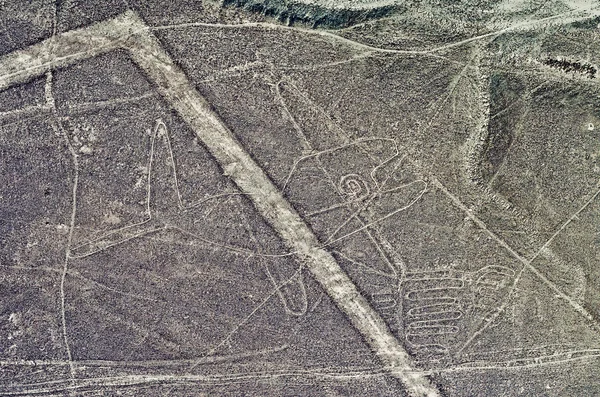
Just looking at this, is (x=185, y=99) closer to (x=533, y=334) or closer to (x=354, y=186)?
(x=354, y=186)

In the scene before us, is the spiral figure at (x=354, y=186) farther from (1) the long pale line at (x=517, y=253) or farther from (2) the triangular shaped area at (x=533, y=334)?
(2) the triangular shaped area at (x=533, y=334)

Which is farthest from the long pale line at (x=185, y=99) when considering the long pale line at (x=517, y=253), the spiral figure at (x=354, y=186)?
the long pale line at (x=517, y=253)

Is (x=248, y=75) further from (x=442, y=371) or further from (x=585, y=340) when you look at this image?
(x=585, y=340)

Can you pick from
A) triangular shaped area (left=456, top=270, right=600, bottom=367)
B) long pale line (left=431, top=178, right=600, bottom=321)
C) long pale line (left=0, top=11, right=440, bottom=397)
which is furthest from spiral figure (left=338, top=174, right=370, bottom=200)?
triangular shaped area (left=456, top=270, right=600, bottom=367)

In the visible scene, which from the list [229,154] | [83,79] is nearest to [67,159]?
[83,79]

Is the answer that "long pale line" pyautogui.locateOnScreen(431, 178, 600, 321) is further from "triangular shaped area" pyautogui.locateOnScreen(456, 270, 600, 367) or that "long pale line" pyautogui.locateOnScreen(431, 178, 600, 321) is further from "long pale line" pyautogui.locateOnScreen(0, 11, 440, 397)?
"long pale line" pyautogui.locateOnScreen(0, 11, 440, 397)

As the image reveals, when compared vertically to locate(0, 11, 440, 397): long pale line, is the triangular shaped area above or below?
below
